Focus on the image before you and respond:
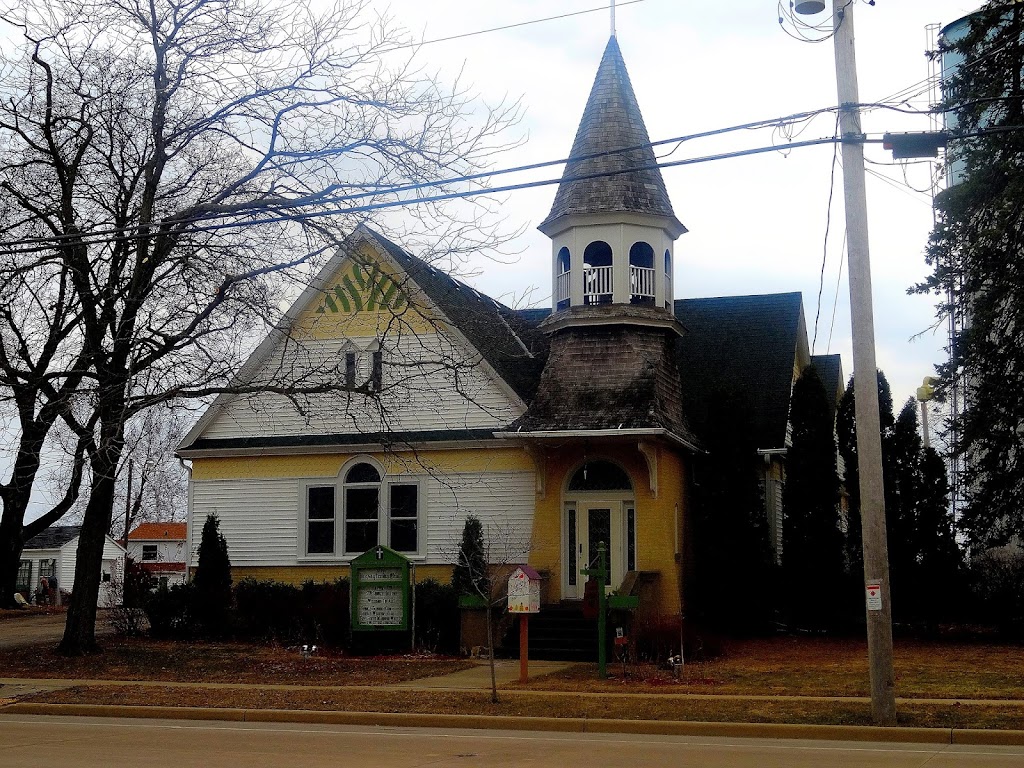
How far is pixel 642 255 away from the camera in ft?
86.6

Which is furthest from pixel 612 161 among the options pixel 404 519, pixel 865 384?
pixel 865 384

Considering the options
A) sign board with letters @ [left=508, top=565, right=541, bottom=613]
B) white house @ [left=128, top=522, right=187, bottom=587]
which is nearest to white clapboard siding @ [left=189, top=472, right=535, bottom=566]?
sign board with letters @ [left=508, top=565, right=541, bottom=613]

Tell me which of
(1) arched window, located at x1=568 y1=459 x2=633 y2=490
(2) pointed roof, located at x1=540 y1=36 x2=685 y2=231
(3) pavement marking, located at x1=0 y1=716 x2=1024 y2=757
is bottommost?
(3) pavement marking, located at x1=0 y1=716 x2=1024 y2=757

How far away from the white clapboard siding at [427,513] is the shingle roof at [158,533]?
5214 centimetres

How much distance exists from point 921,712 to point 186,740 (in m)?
8.51

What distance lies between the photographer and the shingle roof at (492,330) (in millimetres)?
24969

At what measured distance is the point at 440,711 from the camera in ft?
50.2

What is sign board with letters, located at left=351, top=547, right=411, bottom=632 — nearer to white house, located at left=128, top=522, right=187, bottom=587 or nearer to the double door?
the double door

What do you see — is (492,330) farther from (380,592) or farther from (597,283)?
(380,592)

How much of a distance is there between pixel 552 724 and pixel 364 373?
1383 cm

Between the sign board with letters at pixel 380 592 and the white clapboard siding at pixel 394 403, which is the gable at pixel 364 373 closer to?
the white clapboard siding at pixel 394 403

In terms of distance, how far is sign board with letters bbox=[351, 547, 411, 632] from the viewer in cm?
2300

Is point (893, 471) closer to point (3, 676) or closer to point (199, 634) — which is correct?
point (199, 634)

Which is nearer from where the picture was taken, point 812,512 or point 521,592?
point 521,592
